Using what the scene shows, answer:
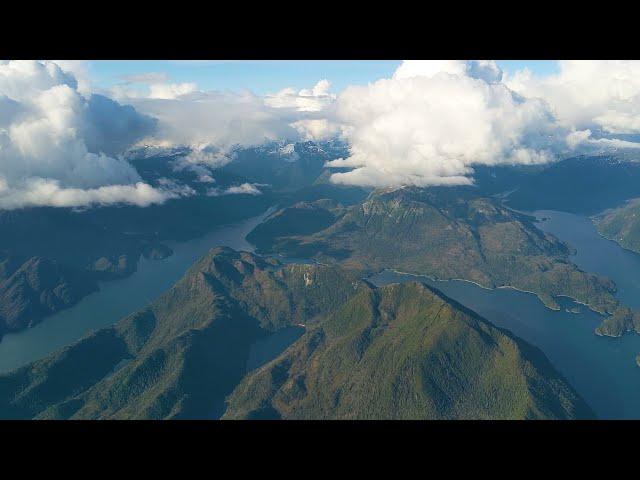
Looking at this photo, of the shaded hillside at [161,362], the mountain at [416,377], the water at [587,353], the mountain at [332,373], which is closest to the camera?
the mountain at [416,377]

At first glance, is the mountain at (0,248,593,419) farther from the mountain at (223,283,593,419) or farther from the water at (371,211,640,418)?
the water at (371,211,640,418)

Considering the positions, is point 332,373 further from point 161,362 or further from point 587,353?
point 587,353

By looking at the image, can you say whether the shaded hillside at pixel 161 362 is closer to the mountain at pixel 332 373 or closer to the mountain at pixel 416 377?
the mountain at pixel 332 373

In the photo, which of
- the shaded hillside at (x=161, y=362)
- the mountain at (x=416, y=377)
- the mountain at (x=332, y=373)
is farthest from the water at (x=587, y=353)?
the shaded hillside at (x=161, y=362)

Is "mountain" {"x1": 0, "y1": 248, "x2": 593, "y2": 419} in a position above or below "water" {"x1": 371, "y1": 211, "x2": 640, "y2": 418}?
above

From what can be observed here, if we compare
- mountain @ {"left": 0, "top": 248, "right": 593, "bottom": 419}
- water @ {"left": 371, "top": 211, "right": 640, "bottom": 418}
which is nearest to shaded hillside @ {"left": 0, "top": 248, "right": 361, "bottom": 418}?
mountain @ {"left": 0, "top": 248, "right": 593, "bottom": 419}

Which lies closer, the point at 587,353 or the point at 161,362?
the point at 161,362

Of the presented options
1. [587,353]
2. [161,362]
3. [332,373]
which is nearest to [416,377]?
[332,373]

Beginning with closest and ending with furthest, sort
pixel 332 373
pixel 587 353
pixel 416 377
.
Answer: pixel 416 377 → pixel 332 373 → pixel 587 353
